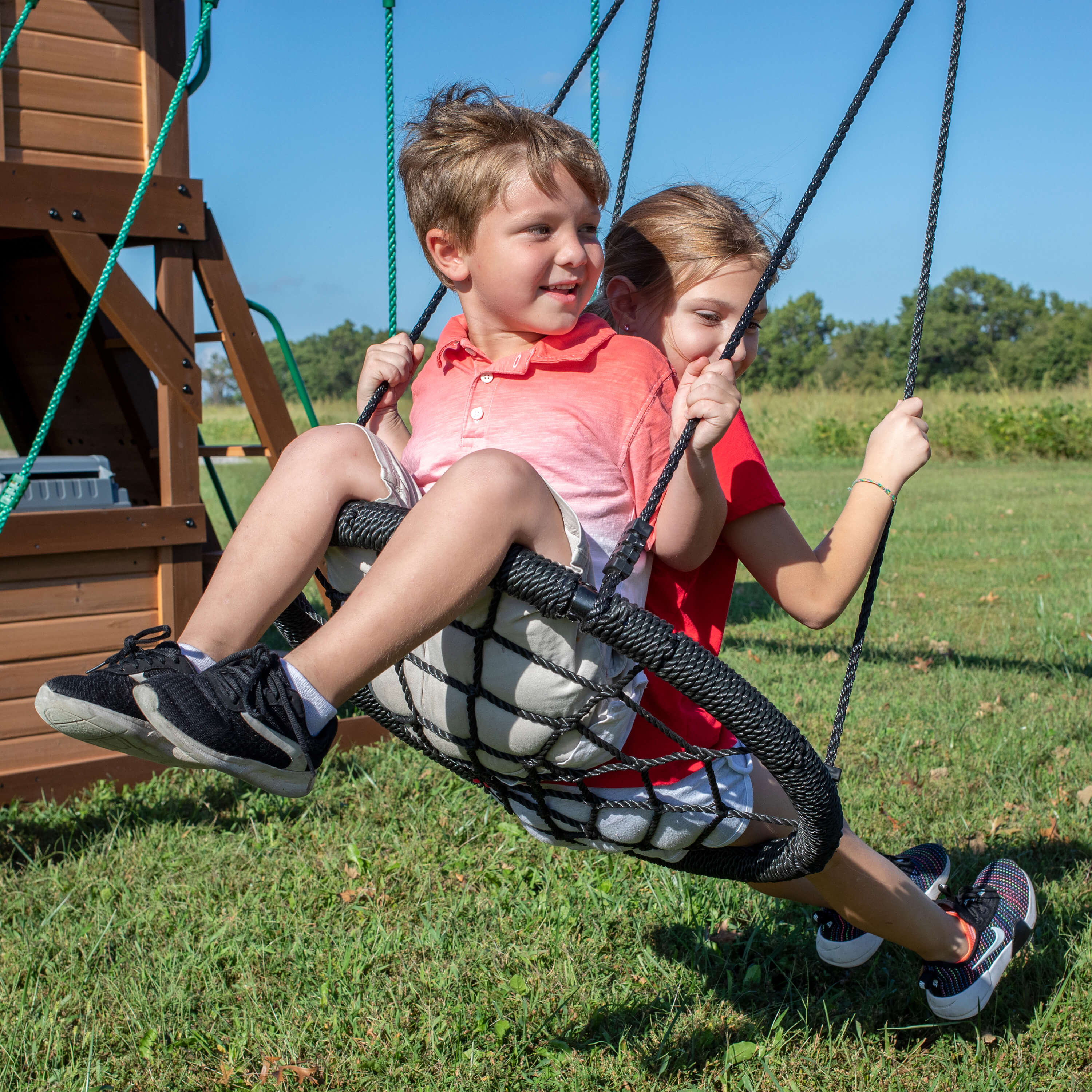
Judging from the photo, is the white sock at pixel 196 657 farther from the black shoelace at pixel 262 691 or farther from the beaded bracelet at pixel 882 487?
the beaded bracelet at pixel 882 487

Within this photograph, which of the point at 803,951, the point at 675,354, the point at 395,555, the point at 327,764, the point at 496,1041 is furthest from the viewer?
the point at 327,764

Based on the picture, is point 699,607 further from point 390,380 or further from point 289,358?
point 289,358

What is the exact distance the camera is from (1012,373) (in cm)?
4488

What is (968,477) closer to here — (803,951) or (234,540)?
(803,951)

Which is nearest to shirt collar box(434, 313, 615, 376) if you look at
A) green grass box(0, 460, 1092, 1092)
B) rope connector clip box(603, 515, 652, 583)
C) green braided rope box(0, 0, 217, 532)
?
rope connector clip box(603, 515, 652, 583)

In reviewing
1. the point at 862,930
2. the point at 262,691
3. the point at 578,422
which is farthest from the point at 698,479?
the point at 862,930

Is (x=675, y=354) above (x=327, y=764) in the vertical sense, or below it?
above

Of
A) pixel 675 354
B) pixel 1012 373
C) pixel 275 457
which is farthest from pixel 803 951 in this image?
pixel 1012 373

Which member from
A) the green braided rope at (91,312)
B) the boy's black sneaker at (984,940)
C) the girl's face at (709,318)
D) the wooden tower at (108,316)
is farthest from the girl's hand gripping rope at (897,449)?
the wooden tower at (108,316)

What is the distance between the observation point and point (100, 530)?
380cm

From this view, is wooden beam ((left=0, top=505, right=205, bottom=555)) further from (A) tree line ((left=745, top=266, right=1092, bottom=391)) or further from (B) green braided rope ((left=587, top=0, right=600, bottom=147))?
(A) tree line ((left=745, top=266, right=1092, bottom=391))

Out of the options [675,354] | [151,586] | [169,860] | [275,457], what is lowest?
[169,860]

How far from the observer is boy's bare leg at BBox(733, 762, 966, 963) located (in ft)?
6.28

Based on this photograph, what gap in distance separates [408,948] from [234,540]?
1404mm
